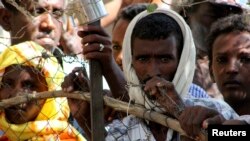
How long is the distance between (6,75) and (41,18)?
32.3 inches

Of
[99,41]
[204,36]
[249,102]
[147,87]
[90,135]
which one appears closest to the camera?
[147,87]

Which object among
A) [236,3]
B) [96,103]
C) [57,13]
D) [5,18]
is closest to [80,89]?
[96,103]

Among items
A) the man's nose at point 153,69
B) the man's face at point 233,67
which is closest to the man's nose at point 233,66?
the man's face at point 233,67

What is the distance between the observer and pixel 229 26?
441 cm

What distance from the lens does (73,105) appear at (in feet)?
12.4

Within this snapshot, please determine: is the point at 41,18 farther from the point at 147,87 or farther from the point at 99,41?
the point at 147,87

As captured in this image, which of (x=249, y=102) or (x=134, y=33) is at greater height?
(x=134, y=33)

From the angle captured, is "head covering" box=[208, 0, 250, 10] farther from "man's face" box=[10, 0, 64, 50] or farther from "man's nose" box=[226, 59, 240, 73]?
"man's face" box=[10, 0, 64, 50]

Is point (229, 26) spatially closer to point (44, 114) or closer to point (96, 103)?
point (44, 114)

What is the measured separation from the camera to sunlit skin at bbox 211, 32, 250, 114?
4184mm

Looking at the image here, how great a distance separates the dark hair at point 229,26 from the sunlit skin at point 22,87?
3.06ft

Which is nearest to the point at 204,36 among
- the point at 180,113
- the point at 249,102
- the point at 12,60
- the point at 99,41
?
the point at 249,102

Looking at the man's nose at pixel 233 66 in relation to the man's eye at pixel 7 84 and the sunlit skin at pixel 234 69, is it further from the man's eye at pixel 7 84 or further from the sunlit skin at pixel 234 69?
the man's eye at pixel 7 84

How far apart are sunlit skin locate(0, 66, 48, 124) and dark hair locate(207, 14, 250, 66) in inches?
36.7
